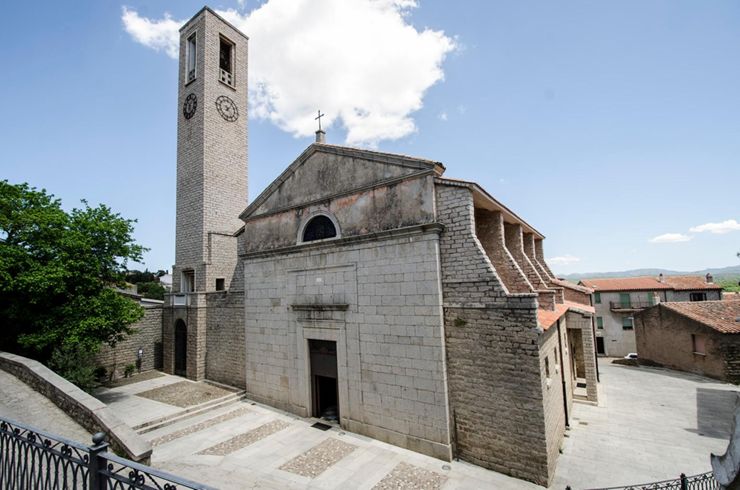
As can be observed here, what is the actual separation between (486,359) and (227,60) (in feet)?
67.5

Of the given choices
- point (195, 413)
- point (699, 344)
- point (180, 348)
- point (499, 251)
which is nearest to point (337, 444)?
point (195, 413)

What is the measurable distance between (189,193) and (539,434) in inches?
701

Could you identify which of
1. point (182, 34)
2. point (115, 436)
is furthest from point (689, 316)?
point (182, 34)

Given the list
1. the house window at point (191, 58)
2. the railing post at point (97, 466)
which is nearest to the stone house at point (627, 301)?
the railing post at point (97, 466)

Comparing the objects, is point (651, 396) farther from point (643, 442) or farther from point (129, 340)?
point (129, 340)

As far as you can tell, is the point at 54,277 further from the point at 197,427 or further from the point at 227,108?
the point at 227,108

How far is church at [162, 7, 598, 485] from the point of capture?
27.0 ft

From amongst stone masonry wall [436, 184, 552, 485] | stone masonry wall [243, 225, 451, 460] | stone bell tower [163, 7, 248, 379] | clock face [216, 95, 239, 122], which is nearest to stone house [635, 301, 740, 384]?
stone masonry wall [436, 184, 552, 485]

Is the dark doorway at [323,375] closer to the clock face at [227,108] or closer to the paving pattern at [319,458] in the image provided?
the paving pattern at [319,458]

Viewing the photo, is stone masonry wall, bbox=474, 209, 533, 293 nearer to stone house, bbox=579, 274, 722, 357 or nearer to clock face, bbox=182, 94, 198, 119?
clock face, bbox=182, 94, 198, 119

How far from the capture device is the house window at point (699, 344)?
61.3 ft

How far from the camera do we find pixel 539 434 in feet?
25.1

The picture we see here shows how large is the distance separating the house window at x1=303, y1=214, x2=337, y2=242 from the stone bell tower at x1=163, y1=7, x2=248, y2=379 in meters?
7.35

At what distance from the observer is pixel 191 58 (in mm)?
18531
